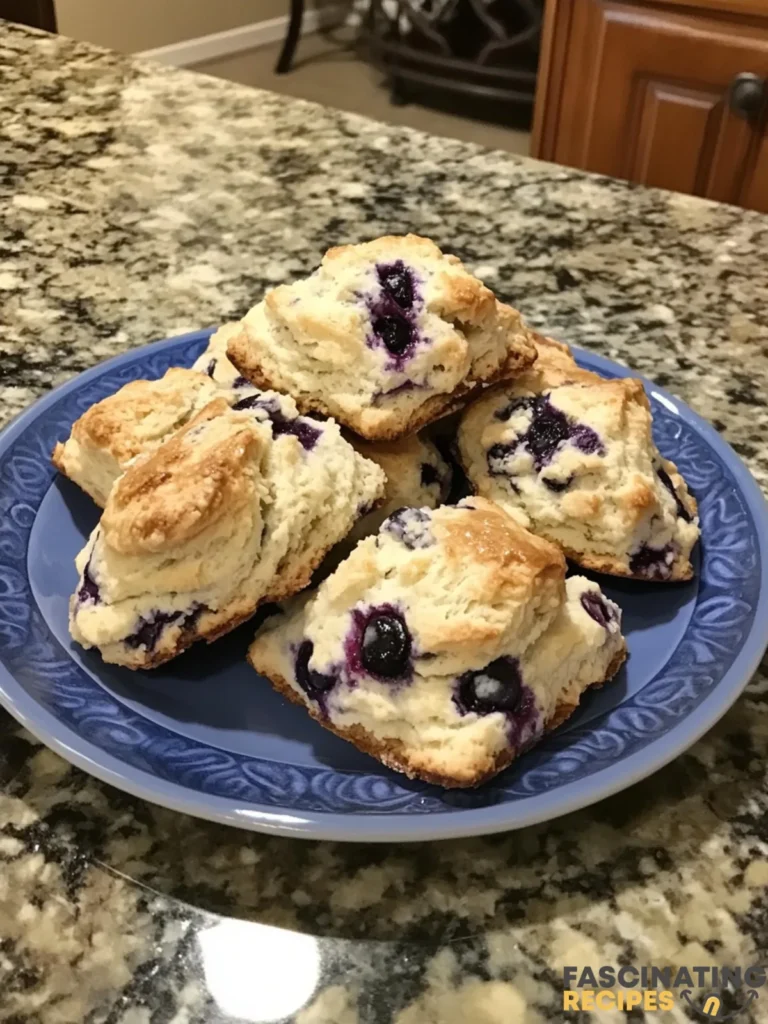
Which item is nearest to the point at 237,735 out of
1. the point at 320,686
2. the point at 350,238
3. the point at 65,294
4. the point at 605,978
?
the point at 320,686

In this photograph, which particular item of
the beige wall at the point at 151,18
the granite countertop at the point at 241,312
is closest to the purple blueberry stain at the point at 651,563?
the granite countertop at the point at 241,312

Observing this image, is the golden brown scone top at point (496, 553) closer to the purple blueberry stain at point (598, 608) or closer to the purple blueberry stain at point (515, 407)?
the purple blueberry stain at point (598, 608)

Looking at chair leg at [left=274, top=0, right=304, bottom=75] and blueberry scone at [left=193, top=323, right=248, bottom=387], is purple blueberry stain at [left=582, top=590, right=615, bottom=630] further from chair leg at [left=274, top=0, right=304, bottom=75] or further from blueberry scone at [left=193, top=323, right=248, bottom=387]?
chair leg at [left=274, top=0, right=304, bottom=75]

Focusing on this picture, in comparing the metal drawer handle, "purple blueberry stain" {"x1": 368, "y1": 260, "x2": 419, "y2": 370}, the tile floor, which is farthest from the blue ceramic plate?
the tile floor

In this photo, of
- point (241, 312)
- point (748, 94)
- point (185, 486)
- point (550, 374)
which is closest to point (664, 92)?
point (748, 94)

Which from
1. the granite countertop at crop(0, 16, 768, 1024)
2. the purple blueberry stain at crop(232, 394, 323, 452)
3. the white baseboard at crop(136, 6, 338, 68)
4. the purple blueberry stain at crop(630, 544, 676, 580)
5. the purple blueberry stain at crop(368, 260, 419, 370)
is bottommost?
the white baseboard at crop(136, 6, 338, 68)

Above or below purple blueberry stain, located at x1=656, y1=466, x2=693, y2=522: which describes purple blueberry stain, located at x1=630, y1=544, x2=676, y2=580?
below

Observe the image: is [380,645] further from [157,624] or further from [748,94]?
[748,94]
